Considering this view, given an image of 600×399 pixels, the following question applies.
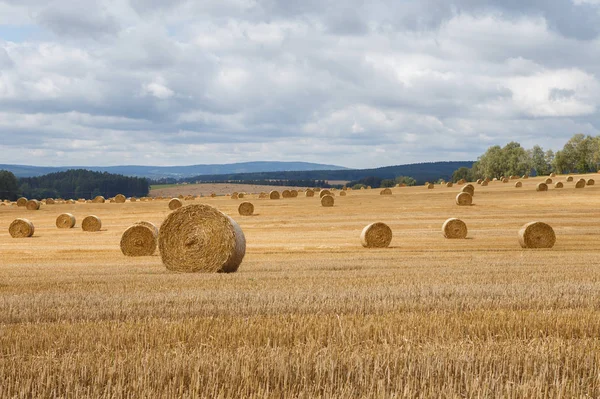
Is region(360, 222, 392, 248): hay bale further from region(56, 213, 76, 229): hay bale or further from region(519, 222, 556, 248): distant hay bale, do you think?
region(56, 213, 76, 229): hay bale

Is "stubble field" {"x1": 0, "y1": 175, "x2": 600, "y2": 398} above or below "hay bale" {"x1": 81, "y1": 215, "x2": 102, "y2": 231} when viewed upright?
above

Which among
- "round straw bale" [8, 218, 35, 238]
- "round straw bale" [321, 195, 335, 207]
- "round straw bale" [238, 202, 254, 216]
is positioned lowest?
"round straw bale" [8, 218, 35, 238]

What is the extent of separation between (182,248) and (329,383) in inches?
534

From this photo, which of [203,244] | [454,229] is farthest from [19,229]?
[454,229]

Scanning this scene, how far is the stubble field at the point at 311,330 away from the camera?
575 cm

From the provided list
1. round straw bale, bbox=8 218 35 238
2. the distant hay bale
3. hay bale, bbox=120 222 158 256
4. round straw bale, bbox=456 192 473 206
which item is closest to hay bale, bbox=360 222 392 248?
the distant hay bale

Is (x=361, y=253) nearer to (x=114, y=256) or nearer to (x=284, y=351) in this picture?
(x=114, y=256)

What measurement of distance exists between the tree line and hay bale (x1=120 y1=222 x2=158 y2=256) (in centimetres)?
8931

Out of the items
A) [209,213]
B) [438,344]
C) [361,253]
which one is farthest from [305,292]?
[361,253]

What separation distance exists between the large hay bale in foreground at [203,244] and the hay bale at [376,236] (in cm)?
920

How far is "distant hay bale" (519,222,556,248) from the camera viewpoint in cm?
2628

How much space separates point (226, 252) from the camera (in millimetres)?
18344

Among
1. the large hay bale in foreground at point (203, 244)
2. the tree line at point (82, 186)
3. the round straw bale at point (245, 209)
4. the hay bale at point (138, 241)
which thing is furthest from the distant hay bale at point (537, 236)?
the tree line at point (82, 186)

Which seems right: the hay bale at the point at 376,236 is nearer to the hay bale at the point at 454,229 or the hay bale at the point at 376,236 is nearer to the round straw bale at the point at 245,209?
the hay bale at the point at 454,229
